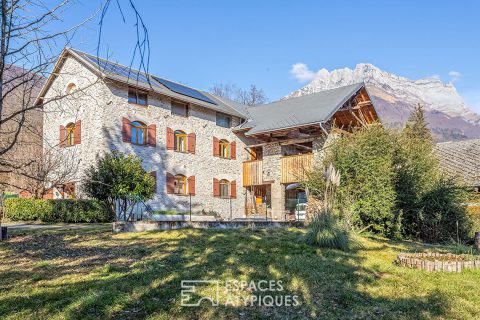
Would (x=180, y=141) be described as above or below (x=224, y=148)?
above

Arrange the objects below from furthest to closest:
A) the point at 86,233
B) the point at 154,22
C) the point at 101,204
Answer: the point at 101,204 → the point at 86,233 → the point at 154,22

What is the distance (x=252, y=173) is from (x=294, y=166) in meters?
3.23

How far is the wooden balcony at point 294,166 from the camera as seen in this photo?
771 inches

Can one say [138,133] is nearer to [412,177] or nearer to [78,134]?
[78,134]

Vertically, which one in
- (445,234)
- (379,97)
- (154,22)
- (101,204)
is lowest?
(445,234)

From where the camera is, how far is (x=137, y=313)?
12.8 ft

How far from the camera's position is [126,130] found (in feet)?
57.4

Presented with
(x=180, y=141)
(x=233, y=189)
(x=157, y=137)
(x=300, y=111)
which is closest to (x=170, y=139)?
(x=157, y=137)

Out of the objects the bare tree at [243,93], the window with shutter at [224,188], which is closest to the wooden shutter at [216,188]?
the window with shutter at [224,188]

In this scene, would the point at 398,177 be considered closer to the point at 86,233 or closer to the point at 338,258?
the point at 338,258

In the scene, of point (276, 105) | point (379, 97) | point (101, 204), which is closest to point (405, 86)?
point (379, 97)

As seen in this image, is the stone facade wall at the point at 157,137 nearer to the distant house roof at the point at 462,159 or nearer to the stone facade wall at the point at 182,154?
the stone facade wall at the point at 182,154

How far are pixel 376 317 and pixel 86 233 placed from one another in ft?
26.3

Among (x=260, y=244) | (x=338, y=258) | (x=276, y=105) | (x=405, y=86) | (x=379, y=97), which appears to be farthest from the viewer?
(x=405, y=86)
